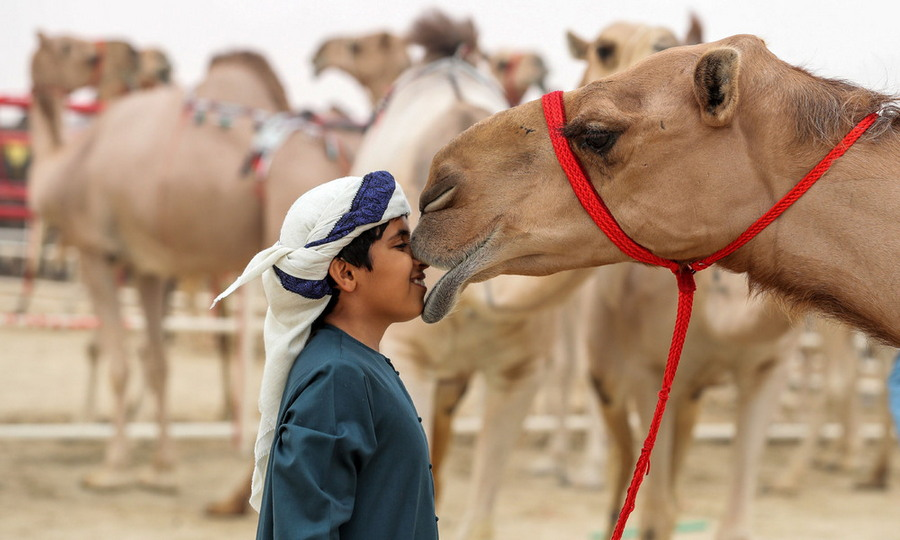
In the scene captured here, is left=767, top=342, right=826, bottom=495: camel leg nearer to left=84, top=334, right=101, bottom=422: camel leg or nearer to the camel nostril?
left=84, top=334, right=101, bottom=422: camel leg

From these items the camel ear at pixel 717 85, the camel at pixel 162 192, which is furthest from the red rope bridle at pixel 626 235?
the camel at pixel 162 192

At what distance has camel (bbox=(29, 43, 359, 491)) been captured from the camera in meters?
5.17

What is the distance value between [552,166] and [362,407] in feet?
1.72

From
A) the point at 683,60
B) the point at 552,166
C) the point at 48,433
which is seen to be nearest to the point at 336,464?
the point at 552,166

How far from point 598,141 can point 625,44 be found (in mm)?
2133

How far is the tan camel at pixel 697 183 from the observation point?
5.30 feet

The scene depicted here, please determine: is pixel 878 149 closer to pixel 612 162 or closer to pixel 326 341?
pixel 612 162

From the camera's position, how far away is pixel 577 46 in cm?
432

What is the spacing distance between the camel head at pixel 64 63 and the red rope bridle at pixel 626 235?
209 inches

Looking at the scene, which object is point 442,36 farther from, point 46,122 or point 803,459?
point 803,459

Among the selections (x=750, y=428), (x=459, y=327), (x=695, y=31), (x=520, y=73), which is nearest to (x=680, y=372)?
(x=750, y=428)

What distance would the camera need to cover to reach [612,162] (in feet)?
5.70

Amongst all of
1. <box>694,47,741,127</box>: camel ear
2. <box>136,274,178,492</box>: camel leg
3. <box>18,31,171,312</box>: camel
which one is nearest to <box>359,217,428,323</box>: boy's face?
<box>694,47,741,127</box>: camel ear

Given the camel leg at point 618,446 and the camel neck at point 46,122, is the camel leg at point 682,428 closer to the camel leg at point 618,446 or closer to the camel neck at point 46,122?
the camel leg at point 618,446
